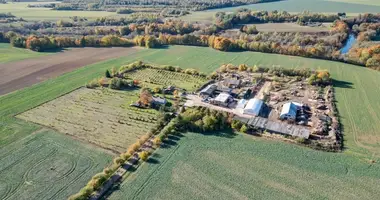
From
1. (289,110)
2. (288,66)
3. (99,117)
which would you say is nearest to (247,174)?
(289,110)

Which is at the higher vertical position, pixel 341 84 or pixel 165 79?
pixel 341 84

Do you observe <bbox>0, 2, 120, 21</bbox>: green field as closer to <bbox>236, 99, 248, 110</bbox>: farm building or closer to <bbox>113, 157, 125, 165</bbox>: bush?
<bbox>236, 99, 248, 110</bbox>: farm building

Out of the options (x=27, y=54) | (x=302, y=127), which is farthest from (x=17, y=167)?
(x=27, y=54)

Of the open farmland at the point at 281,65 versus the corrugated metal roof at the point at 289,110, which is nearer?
the open farmland at the point at 281,65

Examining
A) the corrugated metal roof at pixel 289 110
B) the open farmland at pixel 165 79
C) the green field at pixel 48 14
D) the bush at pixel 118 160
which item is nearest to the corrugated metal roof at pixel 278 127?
the corrugated metal roof at pixel 289 110

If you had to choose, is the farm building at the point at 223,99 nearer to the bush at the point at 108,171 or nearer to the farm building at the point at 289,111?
the farm building at the point at 289,111

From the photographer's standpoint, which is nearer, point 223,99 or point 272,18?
point 223,99

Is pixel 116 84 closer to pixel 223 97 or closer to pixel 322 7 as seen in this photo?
pixel 223 97
